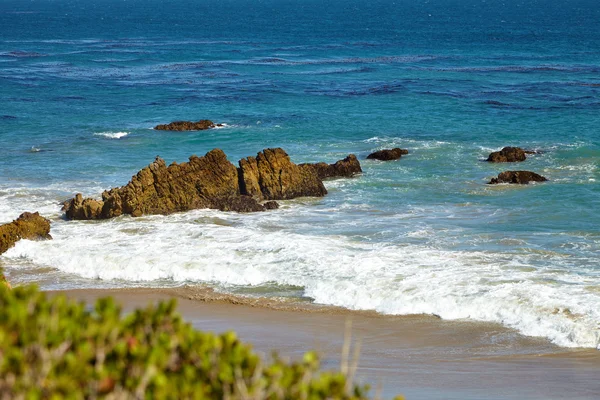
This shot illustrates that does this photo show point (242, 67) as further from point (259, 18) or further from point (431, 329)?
point (259, 18)

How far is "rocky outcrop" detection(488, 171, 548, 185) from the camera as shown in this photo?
27.7m

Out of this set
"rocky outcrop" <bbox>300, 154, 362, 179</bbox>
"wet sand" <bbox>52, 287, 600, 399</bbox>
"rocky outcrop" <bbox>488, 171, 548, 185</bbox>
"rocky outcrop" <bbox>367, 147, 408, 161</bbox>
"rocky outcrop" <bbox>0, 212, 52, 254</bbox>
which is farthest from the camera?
"rocky outcrop" <bbox>367, 147, 408, 161</bbox>

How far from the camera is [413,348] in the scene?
14.6 meters

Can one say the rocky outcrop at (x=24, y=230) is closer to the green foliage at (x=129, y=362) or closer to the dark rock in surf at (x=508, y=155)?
the green foliage at (x=129, y=362)

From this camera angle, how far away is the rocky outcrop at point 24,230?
21.4 metres

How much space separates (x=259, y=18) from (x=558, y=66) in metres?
89.5

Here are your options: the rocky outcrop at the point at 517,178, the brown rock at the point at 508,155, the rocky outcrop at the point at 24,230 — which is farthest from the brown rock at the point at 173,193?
the brown rock at the point at 508,155

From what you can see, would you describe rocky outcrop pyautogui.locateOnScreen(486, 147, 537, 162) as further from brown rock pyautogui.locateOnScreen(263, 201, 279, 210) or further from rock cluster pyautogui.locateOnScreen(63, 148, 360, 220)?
brown rock pyautogui.locateOnScreen(263, 201, 279, 210)

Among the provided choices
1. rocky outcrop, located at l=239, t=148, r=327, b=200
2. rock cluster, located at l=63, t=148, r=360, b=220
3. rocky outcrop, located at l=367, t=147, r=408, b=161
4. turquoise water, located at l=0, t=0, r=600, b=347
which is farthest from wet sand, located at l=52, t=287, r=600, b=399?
rocky outcrop, located at l=367, t=147, r=408, b=161

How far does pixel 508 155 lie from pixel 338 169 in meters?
6.30

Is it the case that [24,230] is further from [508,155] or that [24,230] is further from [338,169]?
[508,155]

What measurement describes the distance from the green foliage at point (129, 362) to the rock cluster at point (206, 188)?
18006 mm

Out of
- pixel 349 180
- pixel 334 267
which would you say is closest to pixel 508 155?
pixel 349 180

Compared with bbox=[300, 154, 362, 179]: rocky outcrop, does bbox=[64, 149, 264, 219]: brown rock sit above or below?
below
